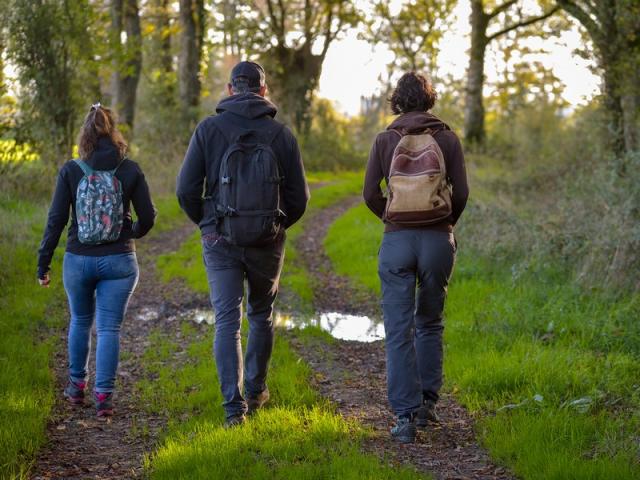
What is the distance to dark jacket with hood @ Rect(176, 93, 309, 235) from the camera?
16.8ft

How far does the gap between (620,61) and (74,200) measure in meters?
10.5

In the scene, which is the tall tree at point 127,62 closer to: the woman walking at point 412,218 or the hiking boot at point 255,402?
the hiking boot at point 255,402

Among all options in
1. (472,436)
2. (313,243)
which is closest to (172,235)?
(313,243)

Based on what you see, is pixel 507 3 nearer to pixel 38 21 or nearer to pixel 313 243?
pixel 313 243

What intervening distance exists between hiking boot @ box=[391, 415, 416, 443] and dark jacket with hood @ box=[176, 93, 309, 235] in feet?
5.66

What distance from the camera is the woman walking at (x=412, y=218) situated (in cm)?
503

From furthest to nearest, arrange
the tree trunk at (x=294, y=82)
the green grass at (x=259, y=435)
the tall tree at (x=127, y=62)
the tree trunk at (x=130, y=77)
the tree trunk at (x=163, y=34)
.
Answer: the tree trunk at (x=294, y=82), the tree trunk at (x=163, y=34), the tree trunk at (x=130, y=77), the tall tree at (x=127, y=62), the green grass at (x=259, y=435)

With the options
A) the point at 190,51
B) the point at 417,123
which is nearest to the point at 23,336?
the point at 417,123

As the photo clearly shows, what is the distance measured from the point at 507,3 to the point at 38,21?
50.3 feet

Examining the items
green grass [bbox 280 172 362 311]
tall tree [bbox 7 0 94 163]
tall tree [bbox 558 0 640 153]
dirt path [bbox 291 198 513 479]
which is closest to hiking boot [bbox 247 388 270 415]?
dirt path [bbox 291 198 513 479]

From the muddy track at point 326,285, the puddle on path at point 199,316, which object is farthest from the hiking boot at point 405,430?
the muddy track at point 326,285

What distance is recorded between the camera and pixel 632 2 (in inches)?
497

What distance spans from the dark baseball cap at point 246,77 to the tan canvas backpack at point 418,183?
Answer: 1.04 m

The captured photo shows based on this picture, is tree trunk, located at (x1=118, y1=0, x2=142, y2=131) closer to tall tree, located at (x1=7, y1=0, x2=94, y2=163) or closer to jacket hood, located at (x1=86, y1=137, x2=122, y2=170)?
tall tree, located at (x1=7, y1=0, x2=94, y2=163)
